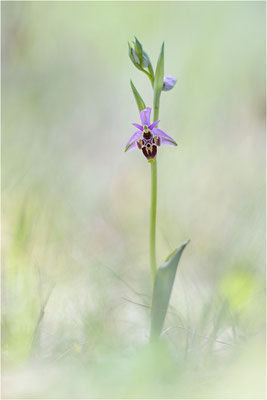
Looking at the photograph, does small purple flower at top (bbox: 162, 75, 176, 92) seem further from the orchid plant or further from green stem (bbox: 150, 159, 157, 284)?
green stem (bbox: 150, 159, 157, 284)

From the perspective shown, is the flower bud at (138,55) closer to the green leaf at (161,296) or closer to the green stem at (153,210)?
the green stem at (153,210)

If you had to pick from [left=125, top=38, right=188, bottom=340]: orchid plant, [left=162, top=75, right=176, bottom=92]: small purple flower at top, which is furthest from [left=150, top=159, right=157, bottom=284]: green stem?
[left=162, top=75, right=176, bottom=92]: small purple flower at top

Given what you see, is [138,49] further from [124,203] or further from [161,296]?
[124,203]

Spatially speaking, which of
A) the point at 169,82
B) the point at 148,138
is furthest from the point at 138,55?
the point at 148,138

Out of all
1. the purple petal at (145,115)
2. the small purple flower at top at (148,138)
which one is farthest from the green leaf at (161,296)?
the purple petal at (145,115)

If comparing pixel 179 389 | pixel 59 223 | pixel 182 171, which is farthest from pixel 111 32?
pixel 179 389

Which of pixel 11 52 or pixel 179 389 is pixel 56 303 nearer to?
pixel 179 389

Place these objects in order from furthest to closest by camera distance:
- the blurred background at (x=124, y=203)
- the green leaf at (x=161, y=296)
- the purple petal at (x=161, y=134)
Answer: the purple petal at (x=161, y=134), the green leaf at (x=161, y=296), the blurred background at (x=124, y=203)
